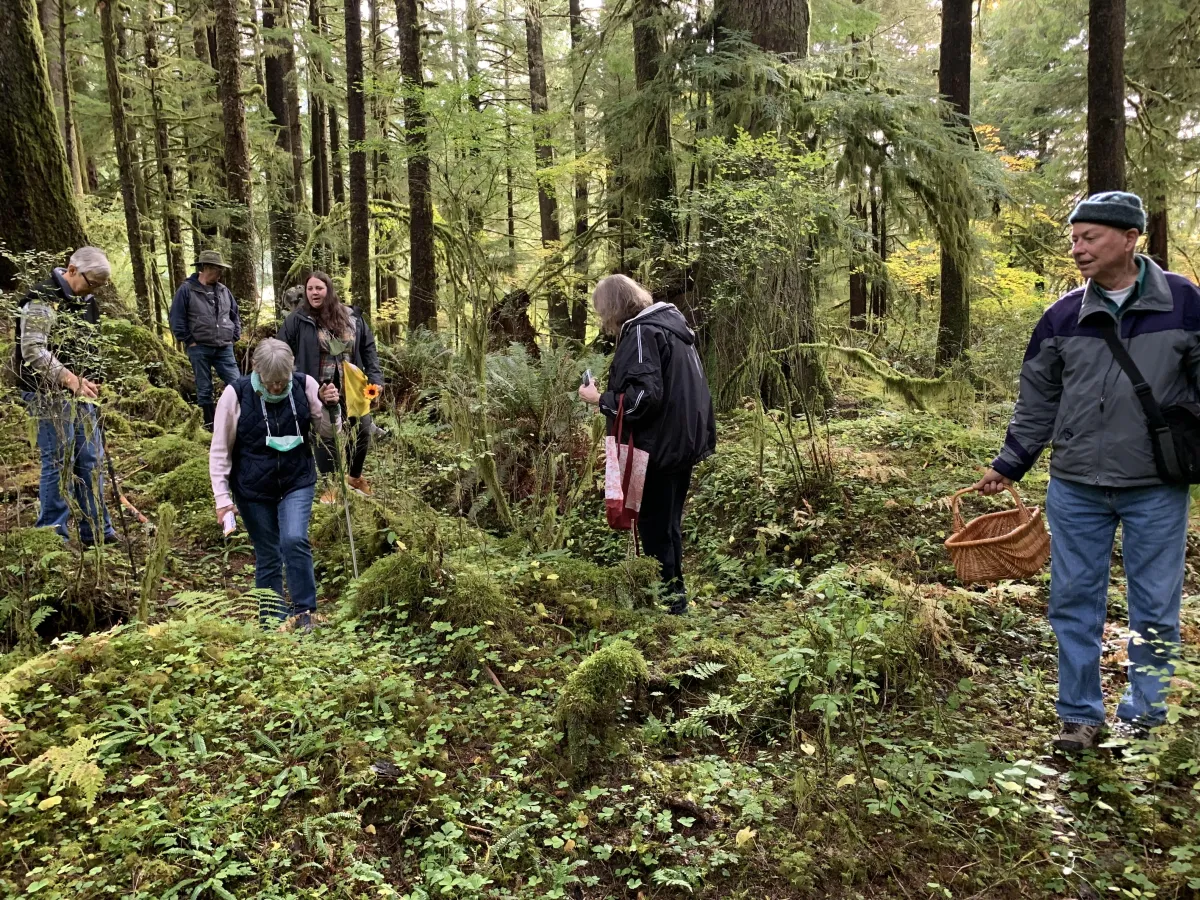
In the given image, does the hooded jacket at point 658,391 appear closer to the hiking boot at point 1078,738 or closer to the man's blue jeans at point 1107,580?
the man's blue jeans at point 1107,580

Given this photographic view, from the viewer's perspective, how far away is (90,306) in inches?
196

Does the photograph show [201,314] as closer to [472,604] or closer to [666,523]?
[472,604]

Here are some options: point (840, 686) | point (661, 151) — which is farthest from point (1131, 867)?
point (661, 151)

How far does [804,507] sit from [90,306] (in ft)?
17.6

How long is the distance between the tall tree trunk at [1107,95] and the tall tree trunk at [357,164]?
381 inches

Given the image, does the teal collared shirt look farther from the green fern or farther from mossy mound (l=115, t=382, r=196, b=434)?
mossy mound (l=115, t=382, r=196, b=434)

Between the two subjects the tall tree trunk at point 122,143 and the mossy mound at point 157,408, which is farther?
the tall tree trunk at point 122,143

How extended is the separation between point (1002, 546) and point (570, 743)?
2368mm

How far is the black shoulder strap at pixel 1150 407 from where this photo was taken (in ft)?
9.10

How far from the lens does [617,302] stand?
14.8 ft

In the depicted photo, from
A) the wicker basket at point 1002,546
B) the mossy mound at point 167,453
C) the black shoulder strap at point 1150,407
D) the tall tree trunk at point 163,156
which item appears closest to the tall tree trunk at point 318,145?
the tall tree trunk at point 163,156

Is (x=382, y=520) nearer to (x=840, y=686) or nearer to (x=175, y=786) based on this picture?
(x=175, y=786)

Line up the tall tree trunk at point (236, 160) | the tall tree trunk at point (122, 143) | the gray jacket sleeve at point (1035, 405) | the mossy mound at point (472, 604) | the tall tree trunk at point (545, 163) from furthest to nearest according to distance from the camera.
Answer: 1. the tall tree trunk at point (545, 163)
2. the tall tree trunk at point (122, 143)
3. the tall tree trunk at point (236, 160)
4. the mossy mound at point (472, 604)
5. the gray jacket sleeve at point (1035, 405)

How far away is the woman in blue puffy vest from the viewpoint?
13.8 feet
